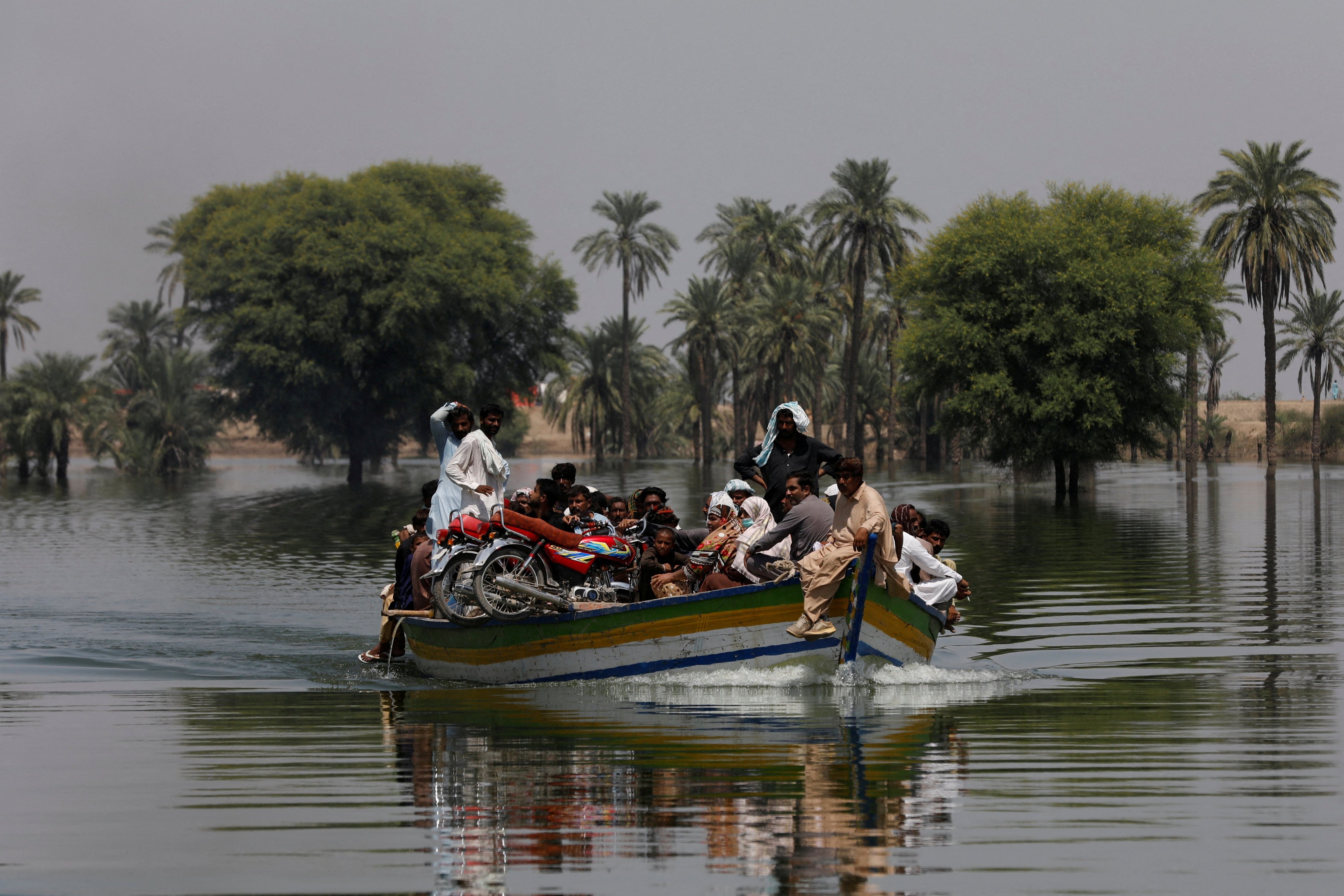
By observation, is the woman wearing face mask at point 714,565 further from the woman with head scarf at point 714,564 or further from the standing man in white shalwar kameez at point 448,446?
the standing man in white shalwar kameez at point 448,446

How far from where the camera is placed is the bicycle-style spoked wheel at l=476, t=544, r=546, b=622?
43.7 feet

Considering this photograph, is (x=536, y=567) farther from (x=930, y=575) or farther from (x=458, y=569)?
(x=930, y=575)

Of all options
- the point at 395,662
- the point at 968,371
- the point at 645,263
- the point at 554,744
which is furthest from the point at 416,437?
the point at 554,744

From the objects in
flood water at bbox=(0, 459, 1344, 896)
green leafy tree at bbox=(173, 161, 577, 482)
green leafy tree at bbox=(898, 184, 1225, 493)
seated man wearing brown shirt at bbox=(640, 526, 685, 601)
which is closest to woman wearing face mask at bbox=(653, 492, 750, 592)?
seated man wearing brown shirt at bbox=(640, 526, 685, 601)

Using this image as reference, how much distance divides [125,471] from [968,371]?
201 ft

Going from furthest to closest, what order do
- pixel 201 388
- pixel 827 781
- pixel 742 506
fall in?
1. pixel 201 388
2. pixel 742 506
3. pixel 827 781

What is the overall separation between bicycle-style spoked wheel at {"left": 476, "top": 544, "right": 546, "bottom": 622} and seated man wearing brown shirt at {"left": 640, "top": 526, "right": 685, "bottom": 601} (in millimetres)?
933

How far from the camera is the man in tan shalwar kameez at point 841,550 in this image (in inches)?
472

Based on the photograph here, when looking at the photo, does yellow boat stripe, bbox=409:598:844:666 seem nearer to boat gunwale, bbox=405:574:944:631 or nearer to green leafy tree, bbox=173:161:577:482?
boat gunwale, bbox=405:574:944:631

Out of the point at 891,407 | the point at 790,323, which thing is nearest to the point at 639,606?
the point at 790,323

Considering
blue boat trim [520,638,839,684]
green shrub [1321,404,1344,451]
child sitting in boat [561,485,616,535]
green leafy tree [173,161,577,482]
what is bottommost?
blue boat trim [520,638,839,684]

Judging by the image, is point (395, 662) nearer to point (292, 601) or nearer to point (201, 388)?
point (292, 601)

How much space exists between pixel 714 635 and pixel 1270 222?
6182 centimetres

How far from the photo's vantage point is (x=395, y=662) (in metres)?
16.1
